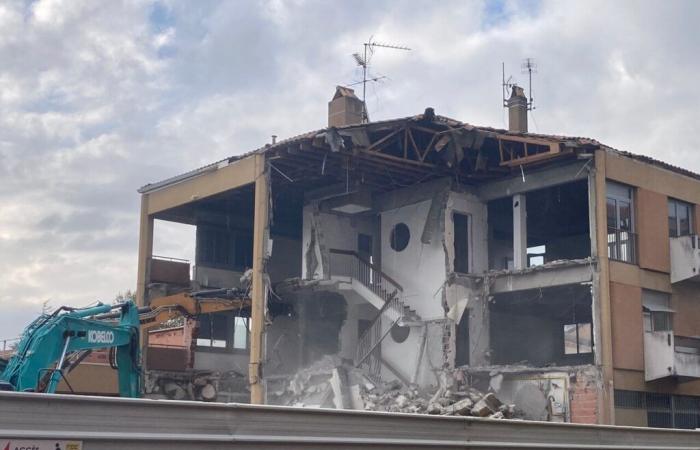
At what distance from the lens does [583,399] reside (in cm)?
2789

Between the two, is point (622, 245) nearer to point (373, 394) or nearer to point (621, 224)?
point (621, 224)

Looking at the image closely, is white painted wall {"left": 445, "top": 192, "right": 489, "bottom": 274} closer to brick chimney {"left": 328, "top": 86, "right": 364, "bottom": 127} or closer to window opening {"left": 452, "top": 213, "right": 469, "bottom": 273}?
window opening {"left": 452, "top": 213, "right": 469, "bottom": 273}

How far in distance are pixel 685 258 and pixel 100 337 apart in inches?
785

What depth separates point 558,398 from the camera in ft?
93.6

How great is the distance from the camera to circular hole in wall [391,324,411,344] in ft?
110

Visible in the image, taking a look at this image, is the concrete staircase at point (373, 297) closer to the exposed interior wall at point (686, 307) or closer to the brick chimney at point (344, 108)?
the brick chimney at point (344, 108)

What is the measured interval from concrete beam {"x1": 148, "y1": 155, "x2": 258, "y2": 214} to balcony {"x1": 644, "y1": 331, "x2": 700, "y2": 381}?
545 inches

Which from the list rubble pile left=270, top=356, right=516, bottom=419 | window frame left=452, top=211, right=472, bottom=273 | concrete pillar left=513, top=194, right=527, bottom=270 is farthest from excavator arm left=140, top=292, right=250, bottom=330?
concrete pillar left=513, top=194, right=527, bottom=270

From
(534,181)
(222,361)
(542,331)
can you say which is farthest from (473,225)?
(222,361)

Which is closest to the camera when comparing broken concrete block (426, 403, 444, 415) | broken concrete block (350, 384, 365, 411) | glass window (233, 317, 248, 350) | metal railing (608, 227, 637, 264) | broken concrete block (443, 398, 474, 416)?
broken concrete block (443, 398, 474, 416)

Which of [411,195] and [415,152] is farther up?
[415,152]

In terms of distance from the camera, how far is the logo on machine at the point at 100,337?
63.3ft

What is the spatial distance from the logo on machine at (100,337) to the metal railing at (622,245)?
54.9ft

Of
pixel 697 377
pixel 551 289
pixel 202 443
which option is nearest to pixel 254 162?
pixel 551 289
